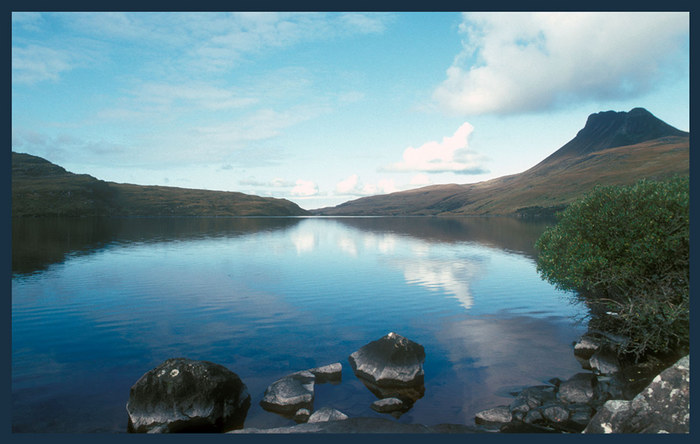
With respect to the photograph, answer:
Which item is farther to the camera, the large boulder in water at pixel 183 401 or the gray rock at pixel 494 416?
the gray rock at pixel 494 416

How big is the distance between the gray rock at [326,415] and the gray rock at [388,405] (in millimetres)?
2418

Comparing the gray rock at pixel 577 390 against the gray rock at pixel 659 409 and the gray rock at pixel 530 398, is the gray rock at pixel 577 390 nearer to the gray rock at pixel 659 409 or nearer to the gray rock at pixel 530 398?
the gray rock at pixel 530 398

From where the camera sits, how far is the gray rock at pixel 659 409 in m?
14.7

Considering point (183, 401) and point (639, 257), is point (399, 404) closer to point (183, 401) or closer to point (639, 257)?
point (183, 401)

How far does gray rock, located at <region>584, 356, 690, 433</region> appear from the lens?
14.7 meters

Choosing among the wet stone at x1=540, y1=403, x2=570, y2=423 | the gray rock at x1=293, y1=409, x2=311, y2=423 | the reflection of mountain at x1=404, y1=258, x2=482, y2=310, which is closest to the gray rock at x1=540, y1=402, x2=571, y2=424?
the wet stone at x1=540, y1=403, x2=570, y2=423

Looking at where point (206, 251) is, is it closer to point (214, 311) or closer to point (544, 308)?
point (214, 311)

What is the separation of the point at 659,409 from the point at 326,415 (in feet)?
45.6

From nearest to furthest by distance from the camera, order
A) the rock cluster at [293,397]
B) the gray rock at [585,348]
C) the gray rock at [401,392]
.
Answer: the rock cluster at [293,397], the gray rock at [401,392], the gray rock at [585,348]

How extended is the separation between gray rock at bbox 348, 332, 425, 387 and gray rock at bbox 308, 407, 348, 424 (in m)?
4.91

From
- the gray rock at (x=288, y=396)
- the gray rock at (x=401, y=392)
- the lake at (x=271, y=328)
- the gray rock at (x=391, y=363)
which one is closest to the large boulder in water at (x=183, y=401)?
the lake at (x=271, y=328)

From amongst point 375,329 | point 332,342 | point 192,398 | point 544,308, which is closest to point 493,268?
point 544,308

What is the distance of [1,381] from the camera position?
47.4 feet

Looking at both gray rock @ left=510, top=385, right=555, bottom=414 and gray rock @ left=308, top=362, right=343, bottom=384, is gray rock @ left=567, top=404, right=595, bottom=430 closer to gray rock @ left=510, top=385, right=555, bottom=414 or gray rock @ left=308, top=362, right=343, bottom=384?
gray rock @ left=510, top=385, right=555, bottom=414
